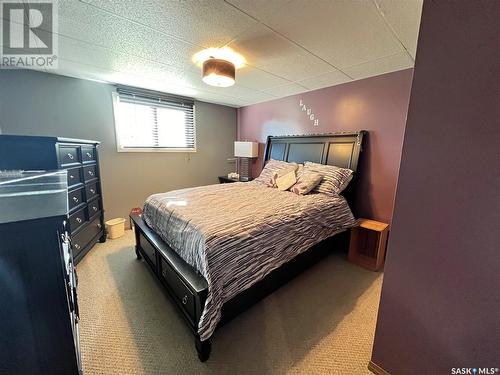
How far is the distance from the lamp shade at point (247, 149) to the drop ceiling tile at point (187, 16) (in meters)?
2.22

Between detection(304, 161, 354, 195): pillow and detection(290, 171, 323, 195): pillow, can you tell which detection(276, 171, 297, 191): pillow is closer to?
detection(290, 171, 323, 195): pillow

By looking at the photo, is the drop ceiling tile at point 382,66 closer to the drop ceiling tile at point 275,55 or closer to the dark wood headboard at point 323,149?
the drop ceiling tile at point 275,55

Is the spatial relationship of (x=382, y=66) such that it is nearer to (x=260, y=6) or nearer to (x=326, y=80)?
(x=326, y=80)

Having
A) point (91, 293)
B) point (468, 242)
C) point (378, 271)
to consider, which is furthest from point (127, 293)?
point (378, 271)

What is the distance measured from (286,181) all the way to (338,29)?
5.42ft

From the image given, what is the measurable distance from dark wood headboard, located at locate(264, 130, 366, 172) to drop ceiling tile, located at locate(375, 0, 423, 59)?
1.16m

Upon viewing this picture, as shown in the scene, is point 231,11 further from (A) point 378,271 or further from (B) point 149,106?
(A) point 378,271

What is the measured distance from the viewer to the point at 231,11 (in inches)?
54.2

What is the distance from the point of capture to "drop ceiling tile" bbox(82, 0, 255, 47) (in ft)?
4.31

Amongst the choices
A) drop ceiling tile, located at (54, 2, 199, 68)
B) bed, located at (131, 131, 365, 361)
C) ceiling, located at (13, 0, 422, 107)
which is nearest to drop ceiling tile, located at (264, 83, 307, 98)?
ceiling, located at (13, 0, 422, 107)

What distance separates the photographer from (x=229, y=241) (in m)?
1.42

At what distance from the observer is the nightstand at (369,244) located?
2.29m

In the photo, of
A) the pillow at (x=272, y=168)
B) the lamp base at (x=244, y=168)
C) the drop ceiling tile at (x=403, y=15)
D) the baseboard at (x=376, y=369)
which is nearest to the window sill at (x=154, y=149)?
the lamp base at (x=244, y=168)

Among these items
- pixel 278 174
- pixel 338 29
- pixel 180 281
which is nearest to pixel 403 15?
pixel 338 29
